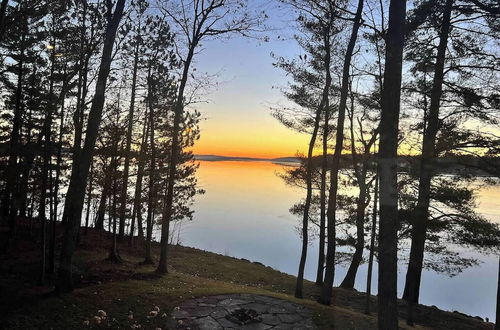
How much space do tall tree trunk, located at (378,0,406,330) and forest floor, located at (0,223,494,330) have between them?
3.03m

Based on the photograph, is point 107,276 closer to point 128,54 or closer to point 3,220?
point 128,54

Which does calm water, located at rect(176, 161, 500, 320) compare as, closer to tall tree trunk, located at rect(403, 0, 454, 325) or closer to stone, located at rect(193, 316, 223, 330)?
tall tree trunk, located at rect(403, 0, 454, 325)

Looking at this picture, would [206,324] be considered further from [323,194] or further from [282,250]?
[282,250]

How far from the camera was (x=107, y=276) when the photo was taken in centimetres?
990

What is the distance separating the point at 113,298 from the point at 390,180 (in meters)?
6.65

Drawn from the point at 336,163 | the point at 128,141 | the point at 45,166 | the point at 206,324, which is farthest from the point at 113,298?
the point at 128,141

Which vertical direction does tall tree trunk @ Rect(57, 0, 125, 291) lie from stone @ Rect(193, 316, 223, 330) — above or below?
above

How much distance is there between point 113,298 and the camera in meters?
7.56

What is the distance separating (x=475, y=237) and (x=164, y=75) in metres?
13.4

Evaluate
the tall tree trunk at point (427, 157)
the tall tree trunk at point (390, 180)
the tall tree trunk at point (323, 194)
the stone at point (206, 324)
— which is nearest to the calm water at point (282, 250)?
the tall tree trunk at point (323, 194)

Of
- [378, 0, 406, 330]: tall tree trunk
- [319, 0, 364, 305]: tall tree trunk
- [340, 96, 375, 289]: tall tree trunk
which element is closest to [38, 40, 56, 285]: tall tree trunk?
[319, 0, 364, 305]: tall tree trunk

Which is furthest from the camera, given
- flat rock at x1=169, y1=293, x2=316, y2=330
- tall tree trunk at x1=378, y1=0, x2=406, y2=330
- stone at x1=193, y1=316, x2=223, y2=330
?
flat rock at x1=169, y1=293, x2=316, y2=330

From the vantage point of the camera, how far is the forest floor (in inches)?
248

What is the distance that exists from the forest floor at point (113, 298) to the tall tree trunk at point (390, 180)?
9.95 feet
